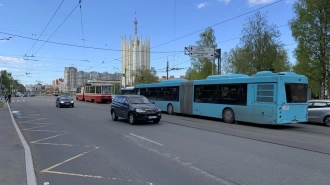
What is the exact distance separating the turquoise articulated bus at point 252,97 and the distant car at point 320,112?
1969 mm

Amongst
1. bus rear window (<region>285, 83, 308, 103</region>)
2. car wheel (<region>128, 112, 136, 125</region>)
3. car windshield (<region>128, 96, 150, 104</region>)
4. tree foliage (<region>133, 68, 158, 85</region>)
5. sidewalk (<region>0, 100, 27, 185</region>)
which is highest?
tree foliage (<region>133, 68, 158, 85</region>)

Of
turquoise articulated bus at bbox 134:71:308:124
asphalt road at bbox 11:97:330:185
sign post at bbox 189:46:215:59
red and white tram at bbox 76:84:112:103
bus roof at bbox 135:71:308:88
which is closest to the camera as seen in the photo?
asphalt road at bbox 11:97:330:185

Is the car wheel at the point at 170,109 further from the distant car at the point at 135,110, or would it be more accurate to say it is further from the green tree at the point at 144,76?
the green tree at the point at 144,76

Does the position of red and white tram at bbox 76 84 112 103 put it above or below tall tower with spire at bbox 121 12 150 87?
below

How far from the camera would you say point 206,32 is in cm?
4353

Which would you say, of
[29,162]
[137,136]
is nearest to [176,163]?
[29,162]

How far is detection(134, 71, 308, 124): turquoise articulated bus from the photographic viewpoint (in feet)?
46.2

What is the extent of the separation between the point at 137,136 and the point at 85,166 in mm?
4534

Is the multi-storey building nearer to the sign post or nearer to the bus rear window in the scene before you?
the sign post

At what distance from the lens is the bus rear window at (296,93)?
46.6 feet

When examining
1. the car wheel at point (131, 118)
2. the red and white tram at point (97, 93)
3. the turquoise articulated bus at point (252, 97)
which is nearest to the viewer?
the turquoise articulated bus at point (252, 97)

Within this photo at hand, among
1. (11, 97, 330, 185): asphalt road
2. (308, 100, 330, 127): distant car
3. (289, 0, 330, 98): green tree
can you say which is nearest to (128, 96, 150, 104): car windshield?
(11, 97, 330, 185): asphalt road

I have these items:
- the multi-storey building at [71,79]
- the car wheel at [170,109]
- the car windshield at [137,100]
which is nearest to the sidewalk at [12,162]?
the car windshield at [137,100]

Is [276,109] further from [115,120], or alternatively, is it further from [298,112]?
[115,120]
